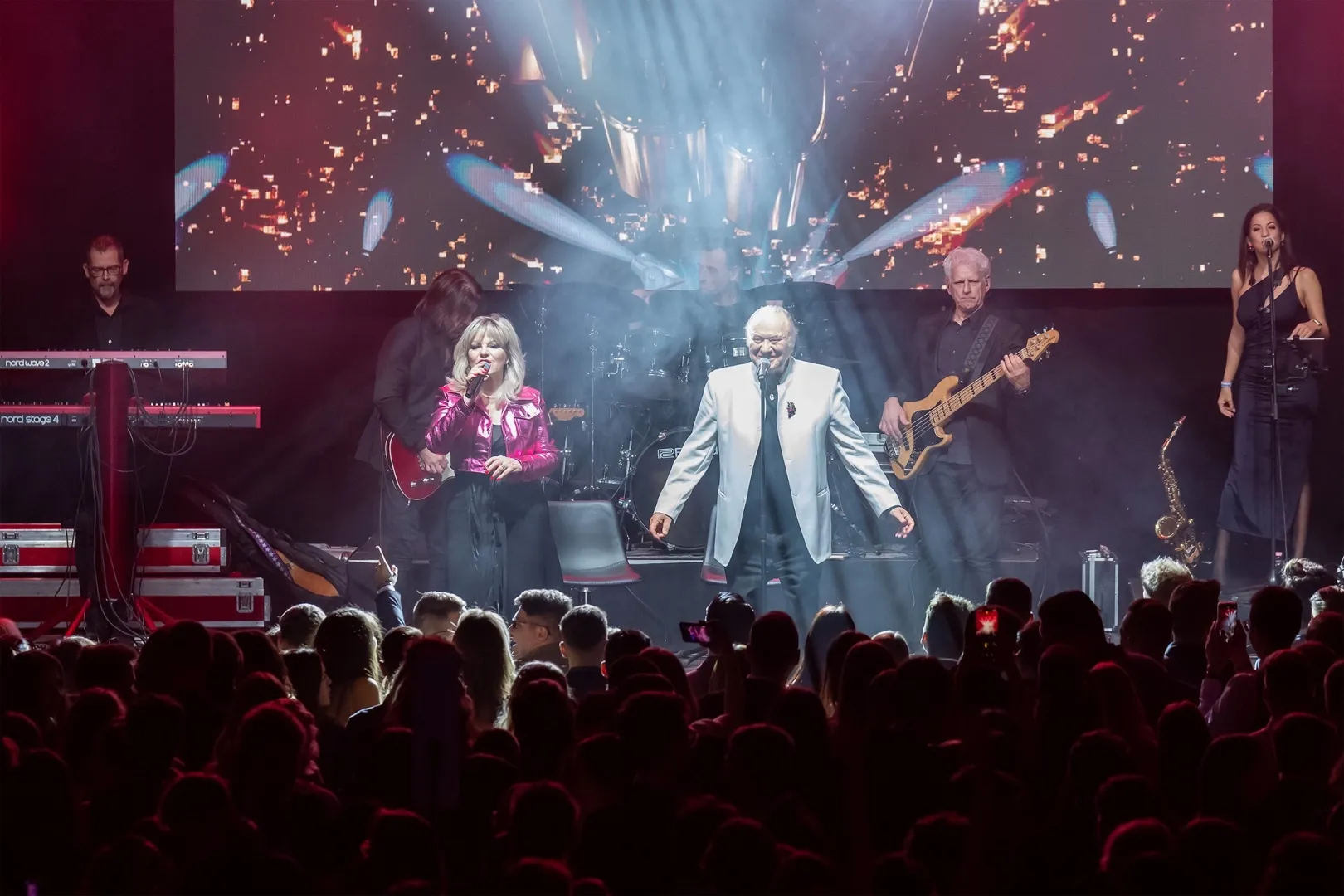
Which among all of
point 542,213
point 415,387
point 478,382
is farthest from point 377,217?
point 478,382

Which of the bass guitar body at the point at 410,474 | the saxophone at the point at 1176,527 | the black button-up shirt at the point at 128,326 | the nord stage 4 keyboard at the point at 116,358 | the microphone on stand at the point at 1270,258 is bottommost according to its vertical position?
the saxophone at the point at 1176,527

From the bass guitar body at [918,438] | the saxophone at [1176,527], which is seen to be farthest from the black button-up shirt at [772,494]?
the saxophone at [1176,527]

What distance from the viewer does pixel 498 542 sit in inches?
261

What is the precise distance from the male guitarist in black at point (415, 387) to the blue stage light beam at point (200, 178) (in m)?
1.28

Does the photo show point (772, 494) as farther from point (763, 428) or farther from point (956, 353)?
point (956, 353)

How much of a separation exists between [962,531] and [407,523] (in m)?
2.84

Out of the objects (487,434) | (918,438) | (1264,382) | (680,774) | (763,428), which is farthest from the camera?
(1264,382)

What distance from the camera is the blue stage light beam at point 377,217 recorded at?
7188mm

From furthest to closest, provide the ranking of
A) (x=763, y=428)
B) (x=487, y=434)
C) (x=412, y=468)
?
(x=412, y=468), (x=487, y=434), (x=763, y=428)

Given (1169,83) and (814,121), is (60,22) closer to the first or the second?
(814,121)

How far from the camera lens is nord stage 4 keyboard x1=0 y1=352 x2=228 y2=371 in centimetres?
629

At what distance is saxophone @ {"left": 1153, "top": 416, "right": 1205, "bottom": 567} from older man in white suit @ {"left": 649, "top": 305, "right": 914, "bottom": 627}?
179 cm

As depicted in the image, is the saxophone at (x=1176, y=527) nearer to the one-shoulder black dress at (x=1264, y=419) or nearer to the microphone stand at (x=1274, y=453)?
the one-shoulder black dress at (x=1264, y=419)

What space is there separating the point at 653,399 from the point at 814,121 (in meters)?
1.77
